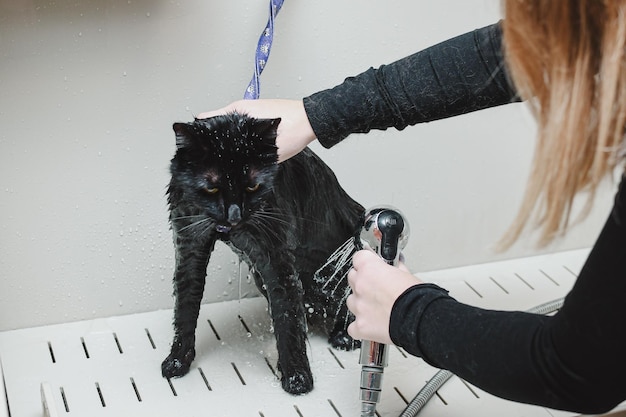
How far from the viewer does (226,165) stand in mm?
1130

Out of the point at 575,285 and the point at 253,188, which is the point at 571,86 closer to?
the point at 575,285

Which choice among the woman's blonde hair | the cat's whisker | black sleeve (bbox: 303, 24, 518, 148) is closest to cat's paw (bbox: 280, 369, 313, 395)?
the cat's whisker

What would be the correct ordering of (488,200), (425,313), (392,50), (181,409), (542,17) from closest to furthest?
(542,17), (425,313), (181,409), (392,50), (488,200)

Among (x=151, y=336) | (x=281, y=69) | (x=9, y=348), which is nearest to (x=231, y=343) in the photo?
(x=151, y=336)

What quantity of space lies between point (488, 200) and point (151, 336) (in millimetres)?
699

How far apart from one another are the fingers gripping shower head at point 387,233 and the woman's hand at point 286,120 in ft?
0.54

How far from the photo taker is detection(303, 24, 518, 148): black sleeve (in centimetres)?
116

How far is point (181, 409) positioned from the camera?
1266 millimetres

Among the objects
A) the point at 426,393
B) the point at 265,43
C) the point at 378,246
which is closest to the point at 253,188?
the point at 378,246

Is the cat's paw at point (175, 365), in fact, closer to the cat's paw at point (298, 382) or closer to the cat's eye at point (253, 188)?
the cat's paw at point (298, 382)

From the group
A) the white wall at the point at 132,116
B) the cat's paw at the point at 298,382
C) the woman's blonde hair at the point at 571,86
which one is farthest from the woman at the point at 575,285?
the white wall at the point at 132,116

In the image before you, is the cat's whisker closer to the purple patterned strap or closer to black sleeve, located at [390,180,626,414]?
the purple patterned strap

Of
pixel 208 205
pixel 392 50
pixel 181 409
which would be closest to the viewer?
pixel 208 205

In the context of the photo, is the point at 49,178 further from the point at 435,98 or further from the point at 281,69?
the point at 435,98
